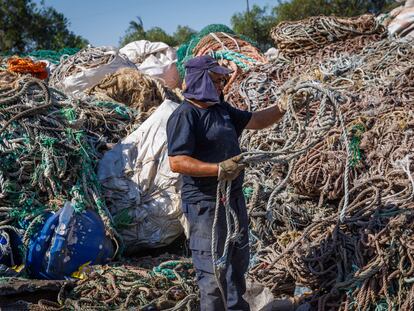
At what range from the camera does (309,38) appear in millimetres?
7965

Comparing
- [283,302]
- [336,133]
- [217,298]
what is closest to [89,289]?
[217,298]

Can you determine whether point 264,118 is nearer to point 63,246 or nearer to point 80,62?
point 63,246

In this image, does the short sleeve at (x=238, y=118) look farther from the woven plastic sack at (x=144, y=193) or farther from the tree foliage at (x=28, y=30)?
the tree foliage at (x=28, y=30)

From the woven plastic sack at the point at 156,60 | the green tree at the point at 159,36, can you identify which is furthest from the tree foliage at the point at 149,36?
the woven plastic sack at the point at 156,60

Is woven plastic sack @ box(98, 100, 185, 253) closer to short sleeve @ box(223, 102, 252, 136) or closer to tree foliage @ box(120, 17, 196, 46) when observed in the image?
short sleeve @ box(223, 102, 252, 136)

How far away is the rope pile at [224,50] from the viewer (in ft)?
28.1

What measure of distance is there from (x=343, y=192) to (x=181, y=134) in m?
1.82

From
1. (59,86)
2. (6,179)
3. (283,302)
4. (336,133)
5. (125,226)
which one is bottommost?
(283,302)

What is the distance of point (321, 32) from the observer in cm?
797

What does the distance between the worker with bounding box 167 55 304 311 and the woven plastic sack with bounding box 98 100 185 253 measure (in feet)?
5.08

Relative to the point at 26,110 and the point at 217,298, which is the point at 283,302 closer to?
the point at 217,298

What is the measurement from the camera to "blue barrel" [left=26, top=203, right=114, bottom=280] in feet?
16.7

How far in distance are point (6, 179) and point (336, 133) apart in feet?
8.95

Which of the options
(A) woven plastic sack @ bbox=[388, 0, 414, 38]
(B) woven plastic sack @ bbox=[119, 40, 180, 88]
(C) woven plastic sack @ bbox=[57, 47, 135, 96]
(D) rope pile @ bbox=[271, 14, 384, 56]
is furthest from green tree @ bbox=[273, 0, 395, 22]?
(C) woven plastic sack @ bbox=[57, 47, 135, 96]
